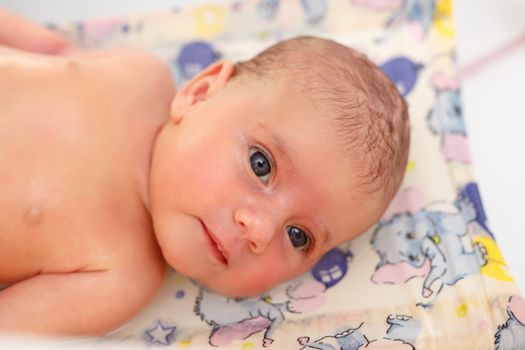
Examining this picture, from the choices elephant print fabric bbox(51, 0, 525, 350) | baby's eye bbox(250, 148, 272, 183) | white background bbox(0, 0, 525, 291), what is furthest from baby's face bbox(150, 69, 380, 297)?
white background bbox(0, 0, 525, 291)

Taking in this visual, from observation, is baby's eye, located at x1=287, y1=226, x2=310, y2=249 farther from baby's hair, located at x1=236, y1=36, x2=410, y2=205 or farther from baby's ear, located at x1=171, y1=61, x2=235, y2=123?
baby's ear, located at x1=171, y1=61, x2=235, y2=123

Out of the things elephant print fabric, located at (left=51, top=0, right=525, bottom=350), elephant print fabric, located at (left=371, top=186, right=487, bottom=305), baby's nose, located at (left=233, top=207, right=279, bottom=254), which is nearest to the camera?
baby's nose, located at (left=233, top=207, right=279, bottom=254)

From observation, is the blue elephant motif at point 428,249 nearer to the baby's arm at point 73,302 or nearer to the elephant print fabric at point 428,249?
the elephant print fabric at point 428,249

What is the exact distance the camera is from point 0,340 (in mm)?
788

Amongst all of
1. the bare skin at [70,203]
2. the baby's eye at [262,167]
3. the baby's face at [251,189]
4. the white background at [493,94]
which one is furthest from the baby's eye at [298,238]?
the white background at [493,94]

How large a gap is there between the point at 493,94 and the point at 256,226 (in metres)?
0.90

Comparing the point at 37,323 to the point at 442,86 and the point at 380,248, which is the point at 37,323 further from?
the point at 442,86

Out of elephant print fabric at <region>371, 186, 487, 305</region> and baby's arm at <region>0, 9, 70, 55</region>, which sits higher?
baby's arm at <region>0, 9, 70, 55</region>

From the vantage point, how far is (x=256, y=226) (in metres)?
1.02

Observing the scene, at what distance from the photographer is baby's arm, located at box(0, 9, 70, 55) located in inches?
54.6

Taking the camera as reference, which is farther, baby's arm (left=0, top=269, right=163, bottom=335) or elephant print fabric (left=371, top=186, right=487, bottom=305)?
elephant print fabric (left=371, top=186, right=487, bottom=305)

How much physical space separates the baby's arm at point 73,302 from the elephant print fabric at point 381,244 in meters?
0.04

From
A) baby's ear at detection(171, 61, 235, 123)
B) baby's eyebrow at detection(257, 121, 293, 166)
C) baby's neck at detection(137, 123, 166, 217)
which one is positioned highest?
baby's ear at detection(171, 61, 235, 123)

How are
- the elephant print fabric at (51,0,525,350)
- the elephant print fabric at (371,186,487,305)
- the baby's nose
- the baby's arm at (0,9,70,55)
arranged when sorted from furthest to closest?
the baby's arm at (0,9,70,55)
the elephant print fabric at (371,186,487,305)
the elephant print fabric at (51,0,525,350)
the baby's nose
